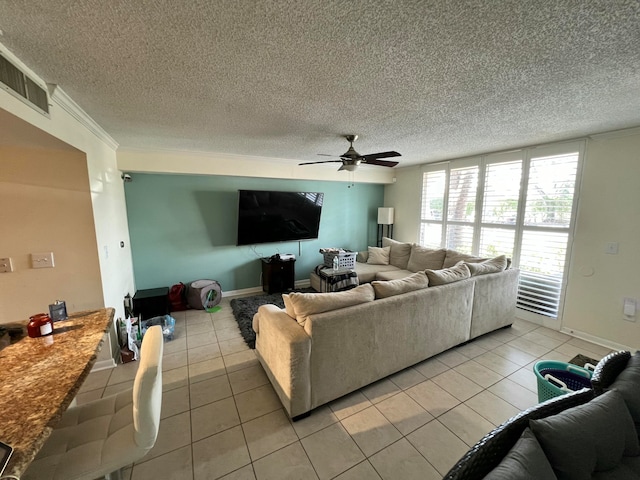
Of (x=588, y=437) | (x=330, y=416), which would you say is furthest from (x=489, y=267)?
(x=330, y=416)

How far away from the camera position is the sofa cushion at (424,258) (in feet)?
14.0

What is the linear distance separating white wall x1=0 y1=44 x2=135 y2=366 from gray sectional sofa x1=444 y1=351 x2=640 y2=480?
8.90ft

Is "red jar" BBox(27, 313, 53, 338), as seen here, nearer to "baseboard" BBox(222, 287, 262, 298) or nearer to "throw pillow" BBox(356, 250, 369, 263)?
"baseboard" BBox(222, 287, 262, 298)

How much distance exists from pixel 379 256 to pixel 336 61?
156 inches

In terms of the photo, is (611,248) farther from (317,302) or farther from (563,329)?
(317,302)

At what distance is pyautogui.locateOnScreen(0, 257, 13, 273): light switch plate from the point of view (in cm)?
209

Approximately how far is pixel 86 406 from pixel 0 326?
79 centimetres

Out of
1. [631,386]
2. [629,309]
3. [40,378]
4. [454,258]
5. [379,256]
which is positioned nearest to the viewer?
[40,378]

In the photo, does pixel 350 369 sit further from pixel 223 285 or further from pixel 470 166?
pixel 470 166

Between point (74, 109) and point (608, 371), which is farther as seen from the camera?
point (74, 109)

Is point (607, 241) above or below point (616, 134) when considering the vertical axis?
below

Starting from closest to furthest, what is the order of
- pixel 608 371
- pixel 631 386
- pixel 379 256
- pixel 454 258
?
1. pixel 631 386
2. pixel 608 371
3. pixel 454 258
4. pixel 379 256

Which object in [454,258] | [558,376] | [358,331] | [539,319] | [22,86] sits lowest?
[539,319]

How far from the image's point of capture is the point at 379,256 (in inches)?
199
